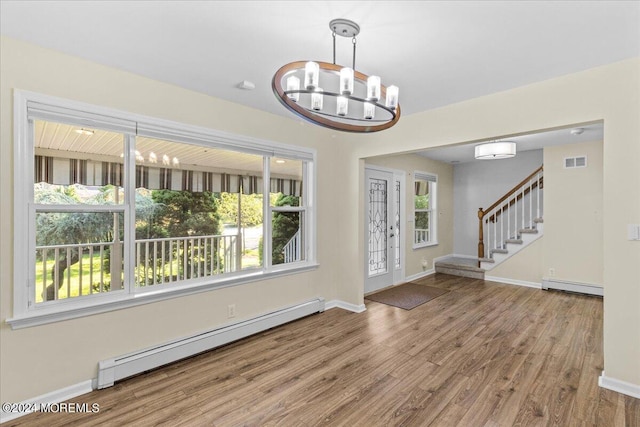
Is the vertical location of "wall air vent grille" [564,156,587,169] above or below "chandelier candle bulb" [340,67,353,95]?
above

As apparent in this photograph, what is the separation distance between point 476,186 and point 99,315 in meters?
7.43

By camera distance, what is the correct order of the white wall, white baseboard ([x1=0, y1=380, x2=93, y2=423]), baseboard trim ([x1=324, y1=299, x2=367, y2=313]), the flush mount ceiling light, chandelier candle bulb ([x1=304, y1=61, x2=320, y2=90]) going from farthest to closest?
1. the white wall
2. the flush mount ceiling light
3. baseboard trim ([x1=324, y1=299, x2=367, y2=313])
4. white baseboard ([x1=0, y1=380, x2=93, y2=423])
5. chandelier candle bulb ([x1=304, y1=61, x2=320, y2=90])

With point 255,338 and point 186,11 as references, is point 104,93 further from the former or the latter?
point 255,338

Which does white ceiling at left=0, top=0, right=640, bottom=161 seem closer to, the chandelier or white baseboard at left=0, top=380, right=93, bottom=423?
the chandelier

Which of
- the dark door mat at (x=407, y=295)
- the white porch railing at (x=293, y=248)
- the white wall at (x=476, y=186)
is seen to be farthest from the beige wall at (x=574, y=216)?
the white porch railing at (x=293, y=248)

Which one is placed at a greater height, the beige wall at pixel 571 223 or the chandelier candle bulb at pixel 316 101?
the chandelier candle bulb at pixel 316 101

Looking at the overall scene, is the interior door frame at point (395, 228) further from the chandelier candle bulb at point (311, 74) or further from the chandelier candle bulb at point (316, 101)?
the chandelier candle bulb at point (311, 74)

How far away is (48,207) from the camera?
232 cm

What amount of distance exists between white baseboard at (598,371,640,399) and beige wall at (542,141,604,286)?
327 centimetres

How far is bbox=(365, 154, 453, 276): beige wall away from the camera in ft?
19.1

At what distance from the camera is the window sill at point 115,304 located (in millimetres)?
2184

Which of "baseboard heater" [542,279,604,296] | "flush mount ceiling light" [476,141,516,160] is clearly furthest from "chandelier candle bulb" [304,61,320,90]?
"baseboard heater" [542,279,604,296]

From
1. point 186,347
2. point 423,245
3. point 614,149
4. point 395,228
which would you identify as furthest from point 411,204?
point 186,347

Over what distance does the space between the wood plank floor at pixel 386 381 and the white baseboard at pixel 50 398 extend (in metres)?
0.07
